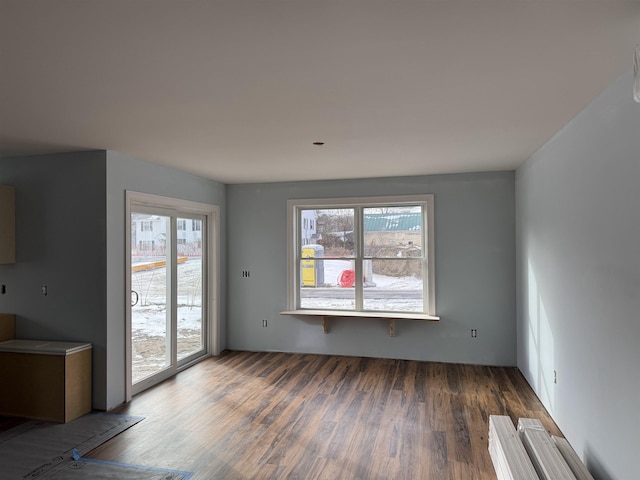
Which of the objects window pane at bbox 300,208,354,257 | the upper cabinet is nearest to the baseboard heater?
window pane at bbox 300,208,354,257

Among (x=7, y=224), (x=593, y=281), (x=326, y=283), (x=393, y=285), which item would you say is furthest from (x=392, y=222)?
(x=7, y=224)

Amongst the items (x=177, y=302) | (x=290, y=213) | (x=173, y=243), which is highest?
(x=290, y=213)

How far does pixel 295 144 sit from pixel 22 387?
128 inches

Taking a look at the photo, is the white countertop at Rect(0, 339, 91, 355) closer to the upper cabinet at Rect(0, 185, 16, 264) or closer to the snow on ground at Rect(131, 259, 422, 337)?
the snow on ground at Rect(131, 259, 422, 337)

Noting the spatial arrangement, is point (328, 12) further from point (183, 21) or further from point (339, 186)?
point (339, 186)

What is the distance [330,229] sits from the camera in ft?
19.0

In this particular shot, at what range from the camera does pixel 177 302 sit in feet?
16.2

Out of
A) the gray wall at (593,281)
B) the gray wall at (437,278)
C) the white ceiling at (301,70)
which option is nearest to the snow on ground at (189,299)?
the gray wall at (437,278)

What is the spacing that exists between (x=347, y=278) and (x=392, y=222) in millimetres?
981

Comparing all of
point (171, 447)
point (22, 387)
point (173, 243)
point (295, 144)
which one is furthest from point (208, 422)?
point (295, 144)

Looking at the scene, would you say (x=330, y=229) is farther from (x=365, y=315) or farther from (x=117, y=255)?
(x=117, y=255)

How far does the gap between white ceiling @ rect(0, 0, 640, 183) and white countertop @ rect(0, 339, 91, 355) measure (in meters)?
1.77

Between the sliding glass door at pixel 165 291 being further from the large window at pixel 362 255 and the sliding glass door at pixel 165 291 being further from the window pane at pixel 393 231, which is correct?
the window pane at pixel 393 231

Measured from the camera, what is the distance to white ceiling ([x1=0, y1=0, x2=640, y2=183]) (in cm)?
156
